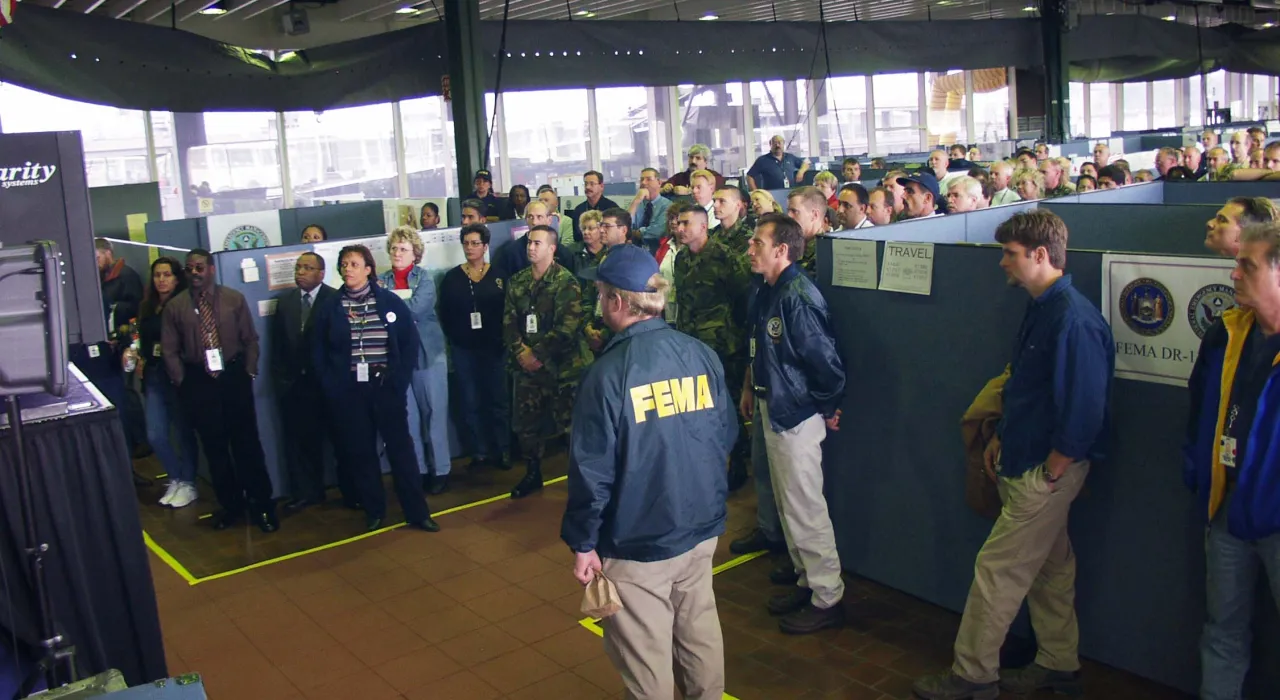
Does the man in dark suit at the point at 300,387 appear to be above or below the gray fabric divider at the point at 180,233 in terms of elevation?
below

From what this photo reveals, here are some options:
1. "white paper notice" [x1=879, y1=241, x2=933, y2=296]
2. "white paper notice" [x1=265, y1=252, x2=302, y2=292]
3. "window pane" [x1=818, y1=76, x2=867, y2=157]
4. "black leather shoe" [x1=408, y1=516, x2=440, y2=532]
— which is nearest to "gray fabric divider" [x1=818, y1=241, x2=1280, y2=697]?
"white paper notice" [x1=879, y1=241, x2=933, y2=296]

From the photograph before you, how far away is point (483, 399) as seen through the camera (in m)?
6.67

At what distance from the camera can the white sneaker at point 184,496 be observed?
6.33 meters

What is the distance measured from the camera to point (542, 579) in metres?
4.84

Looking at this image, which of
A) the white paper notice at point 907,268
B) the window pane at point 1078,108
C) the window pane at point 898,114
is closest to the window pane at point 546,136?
the window pane at point 898,114

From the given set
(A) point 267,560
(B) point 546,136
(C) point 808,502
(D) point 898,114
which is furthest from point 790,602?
(D) point 898,114

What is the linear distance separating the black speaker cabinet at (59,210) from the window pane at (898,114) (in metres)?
19.2

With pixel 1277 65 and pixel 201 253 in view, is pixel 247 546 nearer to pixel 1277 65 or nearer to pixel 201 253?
pixel 201 253

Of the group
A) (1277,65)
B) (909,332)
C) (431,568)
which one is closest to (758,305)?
(909,332)

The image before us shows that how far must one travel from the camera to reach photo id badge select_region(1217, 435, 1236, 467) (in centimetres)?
280

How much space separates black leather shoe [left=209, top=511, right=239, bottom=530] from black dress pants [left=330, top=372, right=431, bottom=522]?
83 cm

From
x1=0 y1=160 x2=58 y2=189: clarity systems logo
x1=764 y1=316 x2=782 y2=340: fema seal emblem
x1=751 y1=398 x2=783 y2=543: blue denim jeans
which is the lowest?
x1=751 y1=398 x2=783 y2=543: blue denim jeans

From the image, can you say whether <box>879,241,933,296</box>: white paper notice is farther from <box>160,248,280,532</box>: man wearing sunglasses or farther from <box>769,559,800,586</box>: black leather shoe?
<box>160,248,280,532</box>: man wearing sunglasses

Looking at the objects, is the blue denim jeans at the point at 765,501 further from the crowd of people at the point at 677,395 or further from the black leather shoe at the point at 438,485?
the black leather shoe at the point at 438,485
